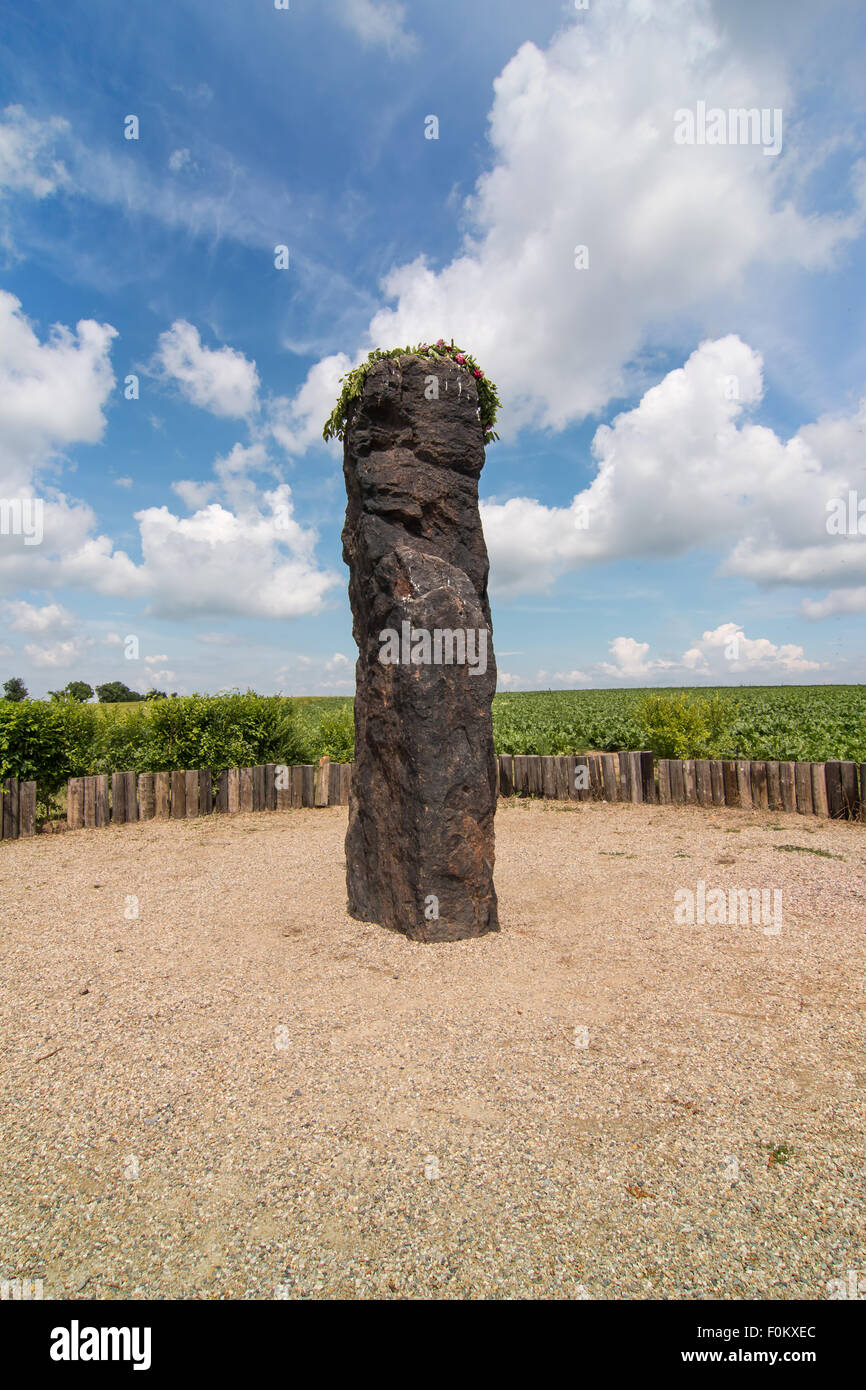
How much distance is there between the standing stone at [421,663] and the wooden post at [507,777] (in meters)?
7.91

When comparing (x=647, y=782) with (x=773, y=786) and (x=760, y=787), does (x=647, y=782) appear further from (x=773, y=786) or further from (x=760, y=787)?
(x=773, y=786)

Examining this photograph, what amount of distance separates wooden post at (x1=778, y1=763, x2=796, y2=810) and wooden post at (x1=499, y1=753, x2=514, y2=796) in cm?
502

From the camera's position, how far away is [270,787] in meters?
13.2

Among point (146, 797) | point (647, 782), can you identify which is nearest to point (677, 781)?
point (647, 782)

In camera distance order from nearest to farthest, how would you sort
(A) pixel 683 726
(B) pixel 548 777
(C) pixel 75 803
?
(C) pixel 75 803, (B) pixel 548 777, (A) pixel 683 726

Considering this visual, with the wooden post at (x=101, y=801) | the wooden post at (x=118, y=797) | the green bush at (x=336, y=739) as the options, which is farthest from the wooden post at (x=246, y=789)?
the green bush at (x=336, y=739)

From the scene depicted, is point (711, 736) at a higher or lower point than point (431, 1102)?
higher

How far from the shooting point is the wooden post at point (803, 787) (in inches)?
450

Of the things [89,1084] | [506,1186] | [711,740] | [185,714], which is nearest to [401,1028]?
[506,1186]

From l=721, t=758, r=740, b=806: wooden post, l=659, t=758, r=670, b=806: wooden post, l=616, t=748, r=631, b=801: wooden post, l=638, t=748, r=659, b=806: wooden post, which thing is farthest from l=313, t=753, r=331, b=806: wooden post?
l=721, t=758, r=740, b=806: wooden post

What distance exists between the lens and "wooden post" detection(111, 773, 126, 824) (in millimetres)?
11859

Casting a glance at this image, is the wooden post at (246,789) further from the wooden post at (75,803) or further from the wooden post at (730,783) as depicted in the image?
the wooden post at (730,783)

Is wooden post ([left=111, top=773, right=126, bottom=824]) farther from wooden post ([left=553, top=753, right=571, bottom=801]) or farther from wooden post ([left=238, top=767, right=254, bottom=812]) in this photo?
wooden post ([left=553, top=753, right=571, bottom=801])

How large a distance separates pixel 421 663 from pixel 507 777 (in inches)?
349
